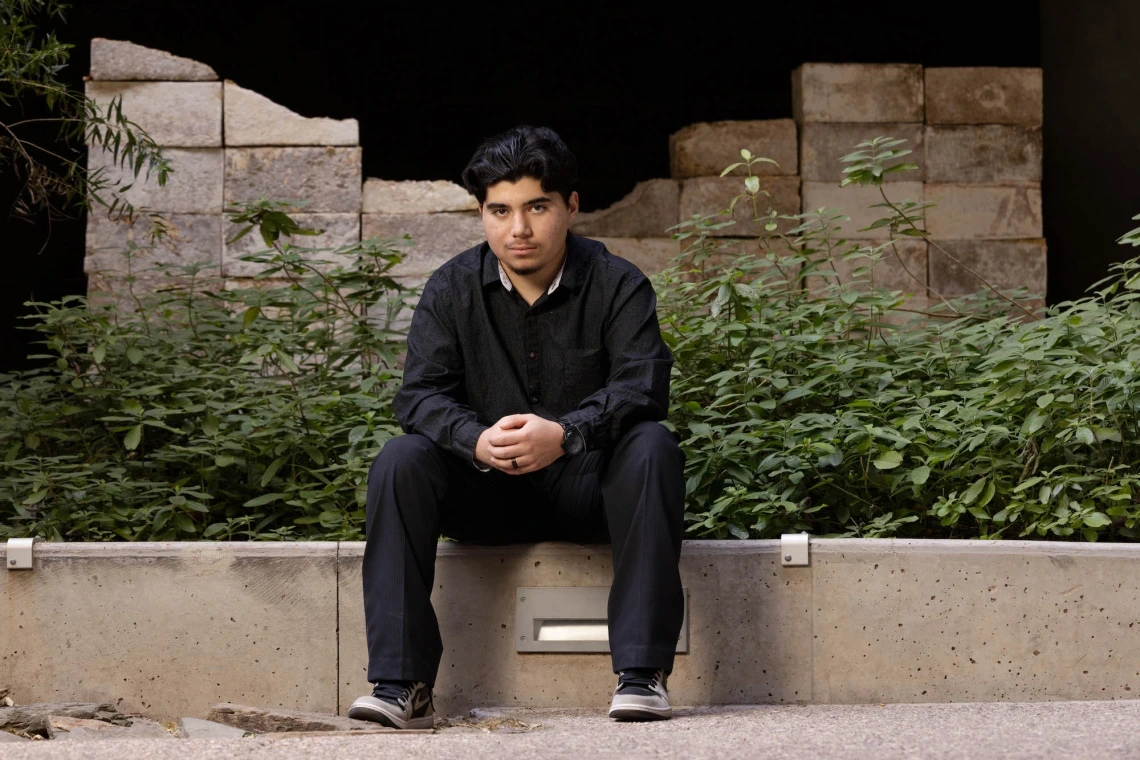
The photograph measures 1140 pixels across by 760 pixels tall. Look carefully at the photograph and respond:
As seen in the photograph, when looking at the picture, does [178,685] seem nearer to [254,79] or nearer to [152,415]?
[152,415]

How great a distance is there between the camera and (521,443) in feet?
8.77

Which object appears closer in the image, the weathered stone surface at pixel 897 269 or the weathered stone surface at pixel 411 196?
the weathered stone surface at pixel 411 196

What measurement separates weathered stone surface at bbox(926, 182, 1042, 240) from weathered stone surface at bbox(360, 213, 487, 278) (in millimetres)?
2082

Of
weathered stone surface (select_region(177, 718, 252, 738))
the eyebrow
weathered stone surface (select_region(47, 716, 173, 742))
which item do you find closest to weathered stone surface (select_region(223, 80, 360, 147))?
the eyebrow

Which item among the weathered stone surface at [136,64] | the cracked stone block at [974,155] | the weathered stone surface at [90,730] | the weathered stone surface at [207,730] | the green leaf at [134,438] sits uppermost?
the weathered stone surface at [136,64]

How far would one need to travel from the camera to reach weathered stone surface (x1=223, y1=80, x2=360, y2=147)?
17.1ft

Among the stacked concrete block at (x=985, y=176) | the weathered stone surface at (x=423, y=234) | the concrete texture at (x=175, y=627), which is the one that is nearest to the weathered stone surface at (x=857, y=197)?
the stacked concrete block at (x=985, y=176)

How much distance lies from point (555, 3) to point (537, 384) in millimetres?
3596

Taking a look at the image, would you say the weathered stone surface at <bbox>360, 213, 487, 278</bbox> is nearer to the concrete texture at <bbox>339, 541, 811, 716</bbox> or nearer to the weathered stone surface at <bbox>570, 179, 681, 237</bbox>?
the weathered stone surface at <bbox>570, 179, 681, 237</bbox>

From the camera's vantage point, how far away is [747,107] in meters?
6.01

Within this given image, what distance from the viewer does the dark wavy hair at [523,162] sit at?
289 centimetres

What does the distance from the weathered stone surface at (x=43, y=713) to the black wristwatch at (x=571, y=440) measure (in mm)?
1243

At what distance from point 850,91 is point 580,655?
3.48m

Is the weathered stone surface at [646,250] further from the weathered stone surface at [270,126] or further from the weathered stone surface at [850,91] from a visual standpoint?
the weathered stone surface at [270,126]
